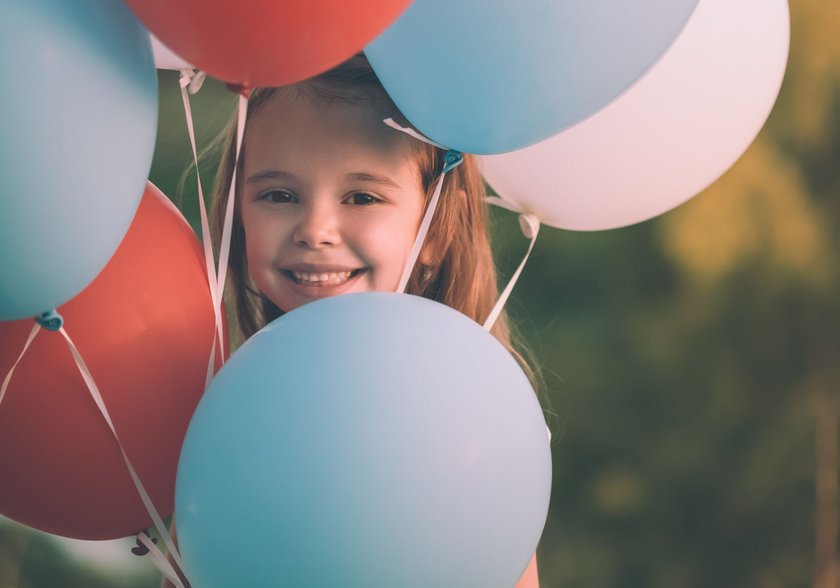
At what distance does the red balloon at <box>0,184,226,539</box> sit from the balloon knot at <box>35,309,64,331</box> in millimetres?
44

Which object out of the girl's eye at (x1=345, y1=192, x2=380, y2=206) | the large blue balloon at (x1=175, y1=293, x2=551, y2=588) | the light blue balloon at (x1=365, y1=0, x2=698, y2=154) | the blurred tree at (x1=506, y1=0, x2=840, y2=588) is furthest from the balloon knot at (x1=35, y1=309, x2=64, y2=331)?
the blurred tree at (x1=506, y1=0, x2=840, y2=588)

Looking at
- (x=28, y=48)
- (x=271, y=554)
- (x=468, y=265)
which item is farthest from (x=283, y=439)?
(x=468, y=265)

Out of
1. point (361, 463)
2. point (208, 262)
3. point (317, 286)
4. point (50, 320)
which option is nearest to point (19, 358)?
point (50, 320)

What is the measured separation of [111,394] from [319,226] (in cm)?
41

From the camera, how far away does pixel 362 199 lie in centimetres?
152

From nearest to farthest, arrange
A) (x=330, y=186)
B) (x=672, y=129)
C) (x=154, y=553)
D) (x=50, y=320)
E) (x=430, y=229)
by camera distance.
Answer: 1. (x=50, y=320)
2. (x=154, y=553)
3. (x=672, y=129)
4. (x=330, y=186)
5. (x=430, y=229)

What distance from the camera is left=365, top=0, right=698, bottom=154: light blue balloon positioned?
42.9 inches

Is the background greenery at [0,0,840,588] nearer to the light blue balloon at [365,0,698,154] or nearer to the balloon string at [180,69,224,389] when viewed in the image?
the balloon string at [180,69,224,389]

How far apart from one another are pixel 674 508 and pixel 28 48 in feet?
9.82

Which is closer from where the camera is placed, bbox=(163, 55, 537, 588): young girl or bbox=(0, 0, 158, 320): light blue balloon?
bbox=(0, 0, 158, 320): light blue balloon

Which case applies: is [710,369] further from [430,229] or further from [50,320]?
[50,320]

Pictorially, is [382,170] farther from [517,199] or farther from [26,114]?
[26,114]

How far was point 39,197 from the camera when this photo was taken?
94 cm

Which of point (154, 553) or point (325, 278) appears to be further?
point (325, 278)
